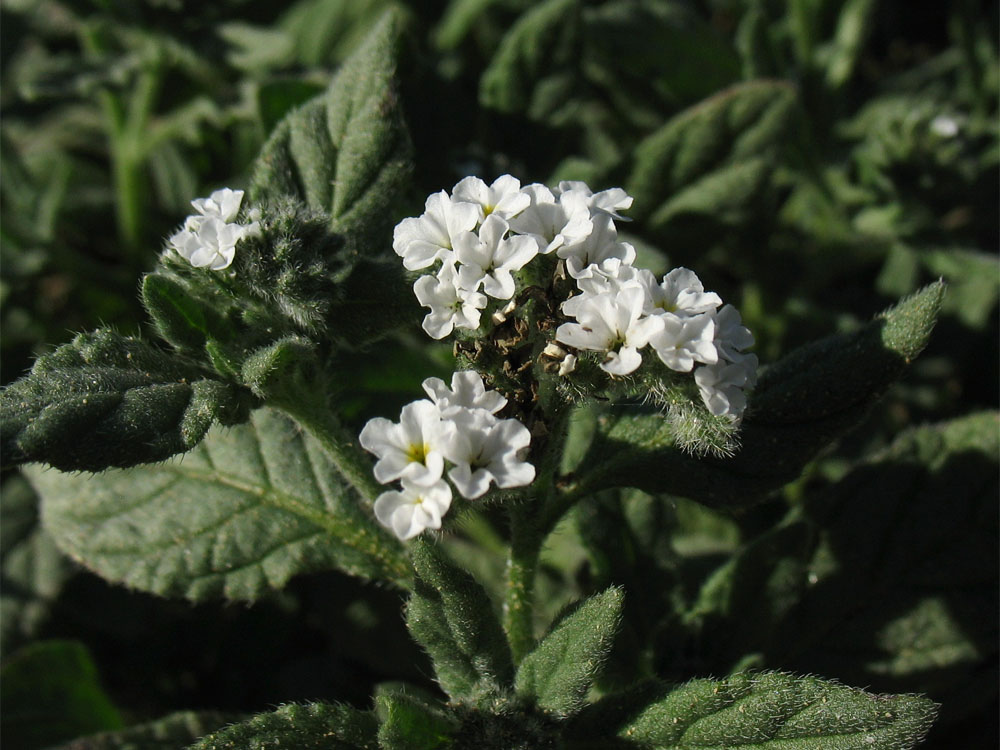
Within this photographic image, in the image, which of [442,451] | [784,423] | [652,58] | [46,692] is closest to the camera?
[442,451]

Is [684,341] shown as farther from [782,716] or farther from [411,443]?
[782,716]

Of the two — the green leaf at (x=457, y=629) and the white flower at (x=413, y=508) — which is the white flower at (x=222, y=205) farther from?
the green leaf at (x=457, y=629)

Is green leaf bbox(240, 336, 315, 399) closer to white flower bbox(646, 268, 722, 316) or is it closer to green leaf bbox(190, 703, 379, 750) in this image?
green leaf bbox(190, 703, 379, 750)

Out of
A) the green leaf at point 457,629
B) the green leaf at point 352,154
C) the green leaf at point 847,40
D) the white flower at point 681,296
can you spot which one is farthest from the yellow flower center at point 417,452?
the green leaf at point 847,40

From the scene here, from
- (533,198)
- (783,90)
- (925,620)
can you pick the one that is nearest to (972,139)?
(783,90)

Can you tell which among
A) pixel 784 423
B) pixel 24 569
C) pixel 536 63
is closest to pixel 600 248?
pixel 784 423

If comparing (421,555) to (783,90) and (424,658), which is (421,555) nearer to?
(424,658)

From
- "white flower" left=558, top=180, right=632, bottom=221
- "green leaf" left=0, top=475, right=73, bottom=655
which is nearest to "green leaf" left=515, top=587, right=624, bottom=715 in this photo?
"white flower" left=558, top=180, right=632, bottom=221
